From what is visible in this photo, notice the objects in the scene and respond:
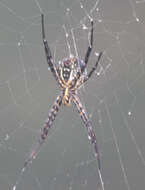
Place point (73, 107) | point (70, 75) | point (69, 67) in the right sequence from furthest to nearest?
point (73, 107) < point (70, 75) < point (69, 67)

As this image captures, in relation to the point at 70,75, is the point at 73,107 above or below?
above

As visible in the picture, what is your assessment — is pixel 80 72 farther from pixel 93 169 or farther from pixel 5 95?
pixel 5 95

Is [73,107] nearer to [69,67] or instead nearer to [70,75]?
[70,75]

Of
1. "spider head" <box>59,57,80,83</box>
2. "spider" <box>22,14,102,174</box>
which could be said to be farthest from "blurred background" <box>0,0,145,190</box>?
"spider head" <box>59,57,80,83</box>

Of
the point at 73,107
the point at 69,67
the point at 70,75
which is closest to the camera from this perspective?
the point at 69,67

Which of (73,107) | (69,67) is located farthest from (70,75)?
(73,107)

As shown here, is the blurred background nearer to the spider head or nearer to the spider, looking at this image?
the spider

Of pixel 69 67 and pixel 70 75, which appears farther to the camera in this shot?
pixel 70 75

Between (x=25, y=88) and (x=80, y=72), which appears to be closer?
(x=80, y=72)

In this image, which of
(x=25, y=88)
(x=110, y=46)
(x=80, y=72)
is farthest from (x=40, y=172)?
(x=80, y=72)
